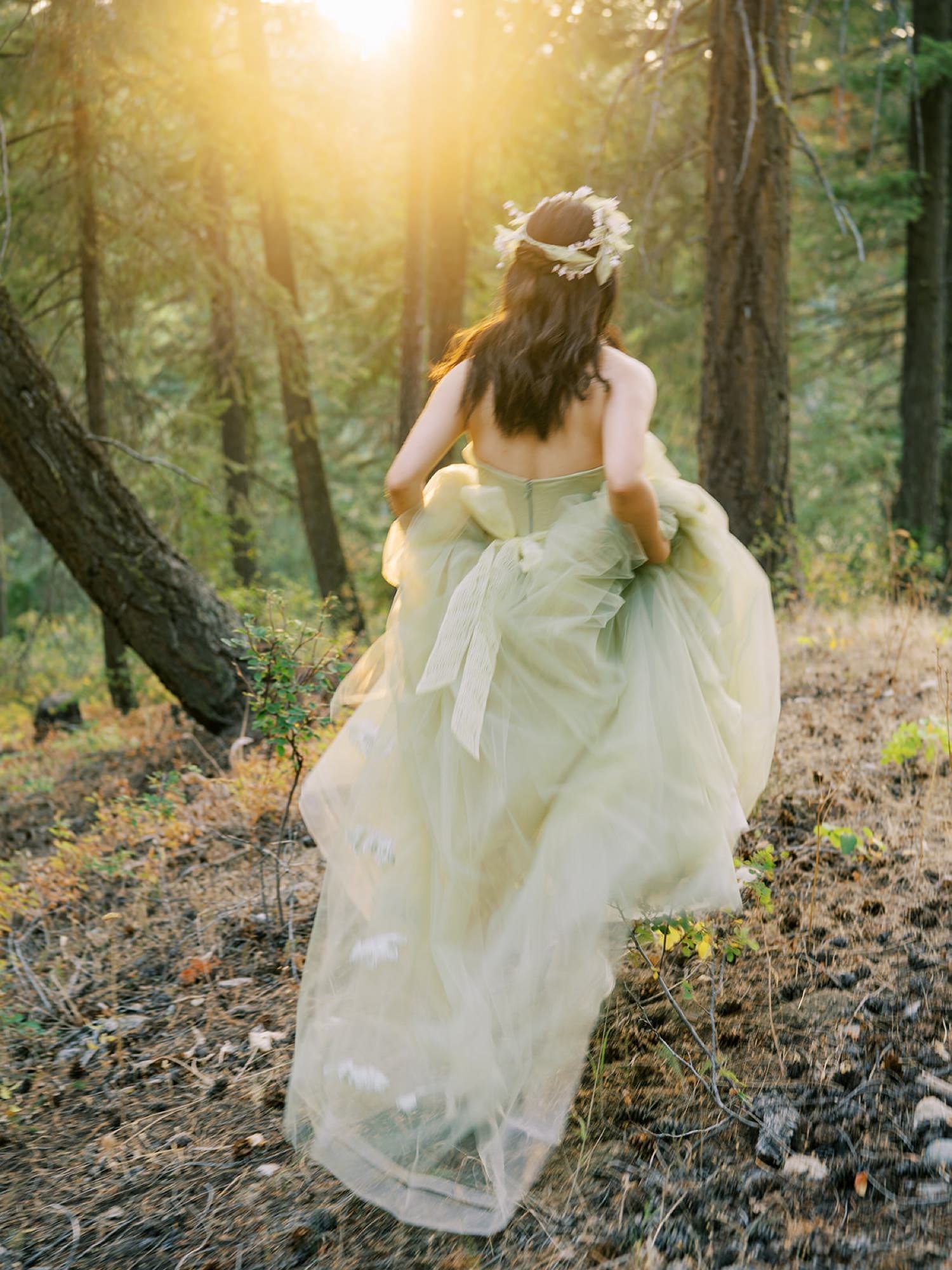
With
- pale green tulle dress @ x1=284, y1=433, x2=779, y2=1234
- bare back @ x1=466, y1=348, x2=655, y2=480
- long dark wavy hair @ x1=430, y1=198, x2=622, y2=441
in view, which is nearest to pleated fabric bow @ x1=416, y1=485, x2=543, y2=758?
pale green tulle dress @ x1=284, y1=433, x2=779, y2=1234

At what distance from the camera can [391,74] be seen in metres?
12.2

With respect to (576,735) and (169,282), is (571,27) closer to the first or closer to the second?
(169,282)

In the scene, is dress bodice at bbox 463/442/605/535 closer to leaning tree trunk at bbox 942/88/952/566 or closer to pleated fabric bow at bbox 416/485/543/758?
pleated fabric bow at bbox 416/485/543/758

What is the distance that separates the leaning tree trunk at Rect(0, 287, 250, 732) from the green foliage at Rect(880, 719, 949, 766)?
3641mm

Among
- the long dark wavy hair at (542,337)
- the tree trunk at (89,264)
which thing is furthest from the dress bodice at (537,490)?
the tree trunk at (89,264)

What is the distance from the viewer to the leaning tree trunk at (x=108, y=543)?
6.10m

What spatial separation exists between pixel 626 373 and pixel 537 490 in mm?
426

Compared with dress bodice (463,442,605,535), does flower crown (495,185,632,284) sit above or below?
Answer: above

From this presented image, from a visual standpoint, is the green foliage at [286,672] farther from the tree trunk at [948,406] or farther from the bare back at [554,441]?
the tree trunk at [948,406]

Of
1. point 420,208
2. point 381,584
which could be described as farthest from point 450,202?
point 381,584

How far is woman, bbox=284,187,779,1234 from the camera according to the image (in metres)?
2.56

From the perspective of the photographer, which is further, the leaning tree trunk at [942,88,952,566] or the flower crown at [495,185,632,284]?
the leaning tree trunk at [942,88,952,566]

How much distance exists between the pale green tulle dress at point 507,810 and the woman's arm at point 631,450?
59 millimetres

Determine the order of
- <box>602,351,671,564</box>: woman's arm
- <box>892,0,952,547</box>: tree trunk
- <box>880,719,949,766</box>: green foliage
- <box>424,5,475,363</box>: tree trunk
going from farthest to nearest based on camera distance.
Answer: <box>892,0,952,547</box>: tree trunk
<box>424,5,475,363</box>: tree trunk
<box>880,719,949,766</box>: green foliage
<box>602,351,671,564</box>: woman's arm
